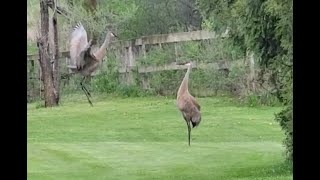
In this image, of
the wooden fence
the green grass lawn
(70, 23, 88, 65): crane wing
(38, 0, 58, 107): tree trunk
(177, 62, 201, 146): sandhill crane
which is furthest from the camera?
(38, 0, 58, 107): tree trunk

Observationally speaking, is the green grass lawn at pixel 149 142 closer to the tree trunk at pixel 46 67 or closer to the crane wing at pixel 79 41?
the tree trunk at pixel 46 67

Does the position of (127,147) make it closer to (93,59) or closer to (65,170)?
(65,170)

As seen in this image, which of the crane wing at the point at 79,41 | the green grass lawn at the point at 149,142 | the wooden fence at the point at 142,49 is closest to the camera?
the crane wing at the point at 79,41

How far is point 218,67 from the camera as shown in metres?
6.45

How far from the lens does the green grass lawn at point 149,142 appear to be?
4.04m

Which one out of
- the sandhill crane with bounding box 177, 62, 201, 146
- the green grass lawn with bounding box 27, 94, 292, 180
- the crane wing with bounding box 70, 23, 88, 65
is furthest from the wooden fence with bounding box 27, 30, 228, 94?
the crane wing with bounding box 70, 23, 88, 65

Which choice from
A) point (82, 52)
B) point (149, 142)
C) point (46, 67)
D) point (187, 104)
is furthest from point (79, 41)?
point (46, 67)

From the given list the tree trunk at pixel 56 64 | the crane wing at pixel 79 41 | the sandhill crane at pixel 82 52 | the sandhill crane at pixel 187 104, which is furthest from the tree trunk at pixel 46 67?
the crane wing at pixel 79 41

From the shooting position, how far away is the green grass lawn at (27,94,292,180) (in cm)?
404

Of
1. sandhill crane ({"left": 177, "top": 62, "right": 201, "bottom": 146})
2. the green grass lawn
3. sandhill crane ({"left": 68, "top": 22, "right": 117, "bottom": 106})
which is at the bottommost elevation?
the green grass lawn

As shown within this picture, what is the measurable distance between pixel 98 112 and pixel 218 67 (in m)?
1.18

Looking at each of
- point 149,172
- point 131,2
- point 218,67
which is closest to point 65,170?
point 149,172

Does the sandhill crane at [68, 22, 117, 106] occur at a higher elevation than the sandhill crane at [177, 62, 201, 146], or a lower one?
higher

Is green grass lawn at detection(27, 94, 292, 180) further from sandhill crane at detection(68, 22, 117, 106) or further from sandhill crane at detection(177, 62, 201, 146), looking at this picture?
sandhill crane at detection(68, 22, 117, 106)
